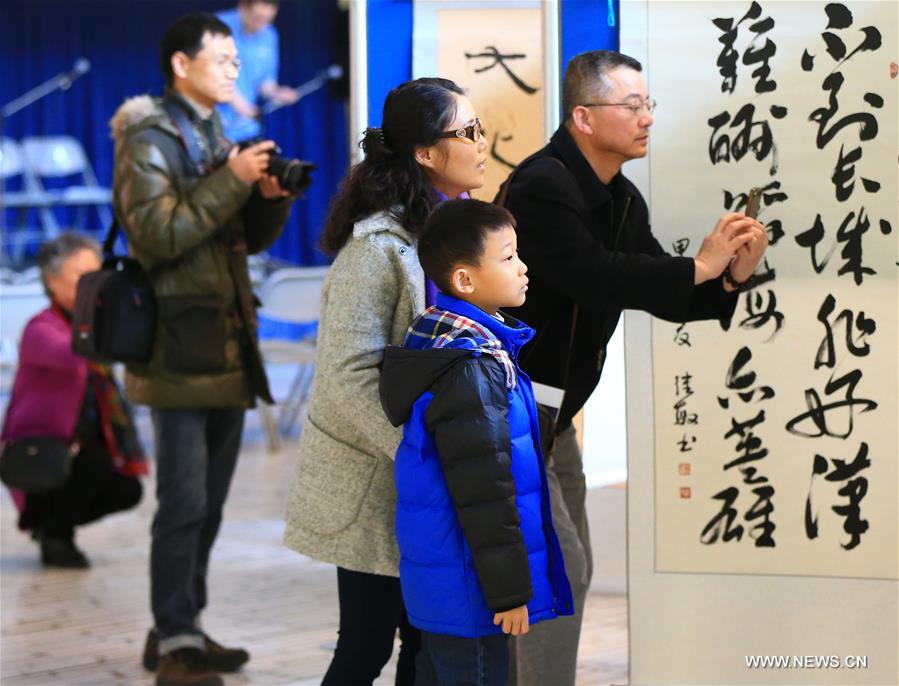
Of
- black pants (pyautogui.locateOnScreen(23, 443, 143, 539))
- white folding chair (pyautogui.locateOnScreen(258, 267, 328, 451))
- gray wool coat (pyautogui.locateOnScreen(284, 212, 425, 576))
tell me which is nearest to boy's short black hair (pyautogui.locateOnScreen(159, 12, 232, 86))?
gray wool coat (pyautogui.locateOnScreen(284, 212, 425, 576))

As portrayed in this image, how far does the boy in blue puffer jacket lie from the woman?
127 mm

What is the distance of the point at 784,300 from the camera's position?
2.86 metres

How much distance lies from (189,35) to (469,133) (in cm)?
131

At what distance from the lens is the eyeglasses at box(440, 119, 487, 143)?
2393 mm

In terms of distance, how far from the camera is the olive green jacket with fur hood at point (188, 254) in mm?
3361

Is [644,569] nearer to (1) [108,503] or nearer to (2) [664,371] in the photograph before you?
(2) [664,371]

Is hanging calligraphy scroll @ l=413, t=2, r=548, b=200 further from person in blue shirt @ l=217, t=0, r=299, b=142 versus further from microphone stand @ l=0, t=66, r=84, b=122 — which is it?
microphone stand @ l=0, t=66, r=84, b=122

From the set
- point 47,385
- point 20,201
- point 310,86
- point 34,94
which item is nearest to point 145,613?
point 47,385

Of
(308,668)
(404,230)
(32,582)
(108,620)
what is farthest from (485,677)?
(32,582)

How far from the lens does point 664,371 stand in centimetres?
293

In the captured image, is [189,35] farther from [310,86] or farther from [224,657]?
[310,86]

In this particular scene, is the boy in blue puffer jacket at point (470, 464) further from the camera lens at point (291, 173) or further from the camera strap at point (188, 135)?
the camera strap at point (188, 135)

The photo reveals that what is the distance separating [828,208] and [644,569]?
2.72 ft

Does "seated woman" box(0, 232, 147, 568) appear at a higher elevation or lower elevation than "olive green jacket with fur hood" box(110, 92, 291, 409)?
lower
